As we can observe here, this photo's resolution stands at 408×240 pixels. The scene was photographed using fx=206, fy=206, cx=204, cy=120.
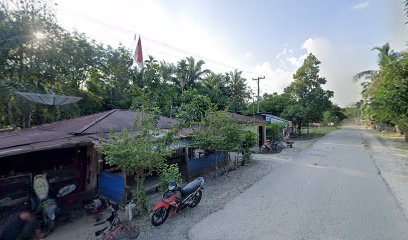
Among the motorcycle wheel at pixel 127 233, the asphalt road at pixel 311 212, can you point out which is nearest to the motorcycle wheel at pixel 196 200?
the asphalt road at pixel 311 212

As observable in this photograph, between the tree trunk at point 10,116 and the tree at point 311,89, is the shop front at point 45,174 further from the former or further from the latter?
the tree at point 311,89

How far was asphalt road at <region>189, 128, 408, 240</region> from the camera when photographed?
4.73m

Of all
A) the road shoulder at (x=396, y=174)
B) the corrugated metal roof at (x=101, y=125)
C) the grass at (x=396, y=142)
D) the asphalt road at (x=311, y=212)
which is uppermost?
the corrugated metal roof at (x=101, y=125)

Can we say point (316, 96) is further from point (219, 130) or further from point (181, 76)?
point (219, 130)

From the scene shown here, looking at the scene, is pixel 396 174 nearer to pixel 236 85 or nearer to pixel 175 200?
pixel 175 200

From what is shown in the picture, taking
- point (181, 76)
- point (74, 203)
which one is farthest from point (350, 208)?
point (181, 76)

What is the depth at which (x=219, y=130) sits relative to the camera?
9406mm

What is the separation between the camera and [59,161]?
24.6 ft

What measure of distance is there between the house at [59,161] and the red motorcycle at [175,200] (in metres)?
1.62

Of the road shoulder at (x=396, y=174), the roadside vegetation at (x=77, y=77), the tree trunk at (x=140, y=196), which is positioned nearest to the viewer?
the tree trunk at (x=140, y=196)

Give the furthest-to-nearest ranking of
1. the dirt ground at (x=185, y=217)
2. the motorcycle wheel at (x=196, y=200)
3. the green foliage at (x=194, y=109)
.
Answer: the green foliage at (x=194, y=109)
the motorcycle wheel at (x=196, y=200)
the dirt ground at (x=185, y=217)

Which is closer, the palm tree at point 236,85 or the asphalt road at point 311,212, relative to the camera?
the asphalt road at point 311,212

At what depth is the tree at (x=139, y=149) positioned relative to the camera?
525 cm

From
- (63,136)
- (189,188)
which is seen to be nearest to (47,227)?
(63,136)
